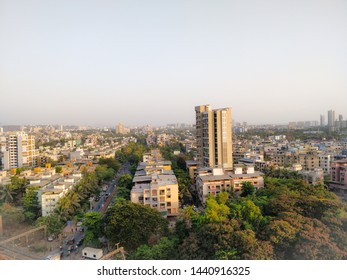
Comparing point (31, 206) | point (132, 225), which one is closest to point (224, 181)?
point (132, 225)

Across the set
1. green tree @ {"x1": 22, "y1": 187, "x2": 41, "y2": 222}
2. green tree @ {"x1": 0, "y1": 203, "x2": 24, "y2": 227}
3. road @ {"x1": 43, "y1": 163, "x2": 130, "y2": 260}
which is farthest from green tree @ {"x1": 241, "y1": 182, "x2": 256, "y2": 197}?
Result: green tree @ {"x1": 0, "y1": 203, "x2": 24, "y2": 227}

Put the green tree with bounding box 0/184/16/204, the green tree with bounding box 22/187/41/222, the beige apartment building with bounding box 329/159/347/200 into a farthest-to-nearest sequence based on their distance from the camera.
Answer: the beige apartment building with bounding box 329/159/347/200, the green tree with bounding box 0/184/16/204, the green tree with bounding box 22/187/41/222

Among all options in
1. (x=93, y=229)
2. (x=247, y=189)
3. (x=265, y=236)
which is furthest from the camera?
(x=247, y=189)

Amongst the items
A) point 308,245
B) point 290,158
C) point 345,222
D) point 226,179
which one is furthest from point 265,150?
point 308,245

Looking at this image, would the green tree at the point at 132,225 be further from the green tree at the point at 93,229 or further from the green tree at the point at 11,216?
the green tree at the point at 11,216

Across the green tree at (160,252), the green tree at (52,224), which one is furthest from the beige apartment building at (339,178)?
the green tree at (52,224)

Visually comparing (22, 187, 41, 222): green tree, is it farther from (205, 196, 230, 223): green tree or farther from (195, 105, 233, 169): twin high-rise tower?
(195, 105, 233, 169): twin high-rise tower

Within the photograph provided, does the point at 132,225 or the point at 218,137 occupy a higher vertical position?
the point at 218,137

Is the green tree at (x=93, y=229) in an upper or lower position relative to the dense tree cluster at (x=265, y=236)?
lower

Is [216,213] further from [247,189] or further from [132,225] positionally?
[247,189]

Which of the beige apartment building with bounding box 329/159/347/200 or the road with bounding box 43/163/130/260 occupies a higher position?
the beige apartment building with bounding box 329/159/347/200

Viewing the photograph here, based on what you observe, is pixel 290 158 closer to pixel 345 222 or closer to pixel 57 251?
pixel 345 222
